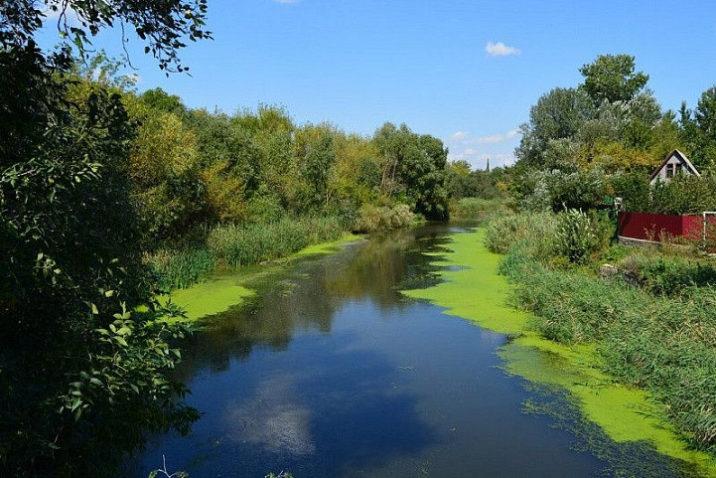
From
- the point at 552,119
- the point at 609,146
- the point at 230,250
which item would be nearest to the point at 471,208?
the point at 552,119

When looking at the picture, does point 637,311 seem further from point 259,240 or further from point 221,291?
point 259,240

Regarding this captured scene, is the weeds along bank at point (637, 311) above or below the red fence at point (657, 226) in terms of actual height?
below

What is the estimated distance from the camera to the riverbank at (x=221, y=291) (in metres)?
15.1

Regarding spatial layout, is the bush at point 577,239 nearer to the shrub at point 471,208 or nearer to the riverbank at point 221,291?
the riverbank at point 221,291

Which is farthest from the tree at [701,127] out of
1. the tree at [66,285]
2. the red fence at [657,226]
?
the tree at [66,285]

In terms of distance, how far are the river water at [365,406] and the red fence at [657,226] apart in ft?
23.5

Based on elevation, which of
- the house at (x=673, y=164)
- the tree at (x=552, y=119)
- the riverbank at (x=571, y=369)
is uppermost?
the tree at (x=552, y=119)

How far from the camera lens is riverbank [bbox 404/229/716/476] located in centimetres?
734

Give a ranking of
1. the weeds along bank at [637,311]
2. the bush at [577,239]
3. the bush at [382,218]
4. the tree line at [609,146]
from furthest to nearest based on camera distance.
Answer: the bush at [382,218] < the tree line at [609,146] < the bush at [577,239] < the weeds along bank at [637,311]

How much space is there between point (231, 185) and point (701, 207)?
17.0m

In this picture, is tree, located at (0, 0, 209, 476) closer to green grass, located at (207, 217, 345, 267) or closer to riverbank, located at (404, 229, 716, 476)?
riverbank, located at (404, 229, 716, 476)

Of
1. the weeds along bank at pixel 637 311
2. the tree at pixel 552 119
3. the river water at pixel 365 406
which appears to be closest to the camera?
the river water at pixel 365 406

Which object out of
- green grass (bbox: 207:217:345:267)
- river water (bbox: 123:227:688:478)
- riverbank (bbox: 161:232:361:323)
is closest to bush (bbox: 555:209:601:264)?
river water (bbox: 123:227:688:478)

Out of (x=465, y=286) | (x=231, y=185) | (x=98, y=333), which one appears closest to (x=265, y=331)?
(x=465, y=286)
